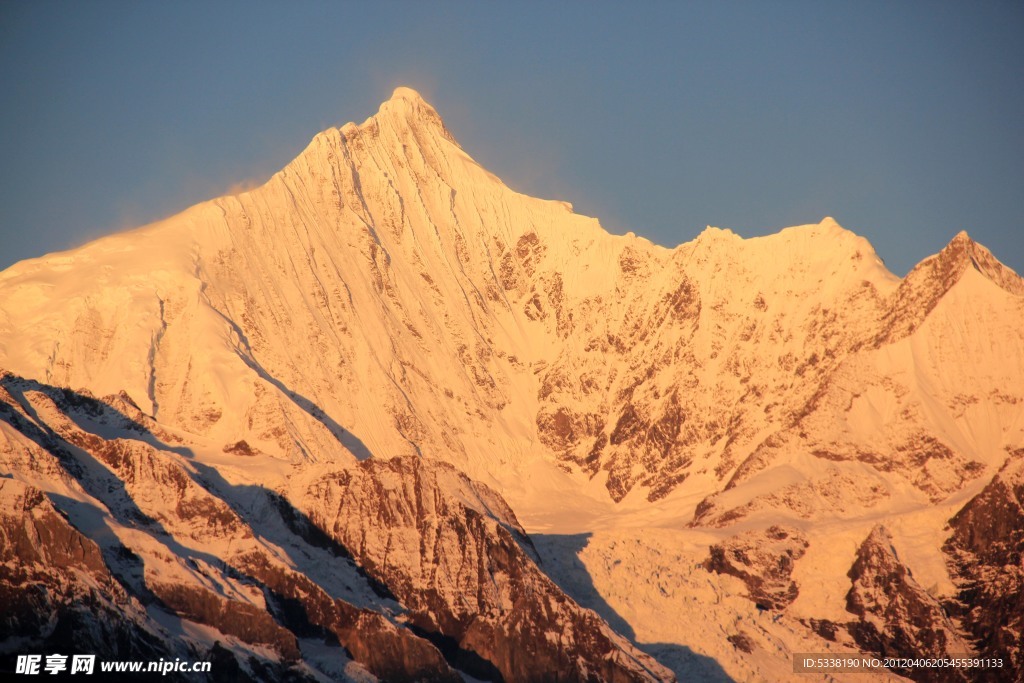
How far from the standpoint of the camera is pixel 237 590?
199875 mm

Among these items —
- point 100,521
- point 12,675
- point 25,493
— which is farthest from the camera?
point 100,521

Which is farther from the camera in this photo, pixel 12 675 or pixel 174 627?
pixel 174 627

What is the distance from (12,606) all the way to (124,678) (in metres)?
9.03

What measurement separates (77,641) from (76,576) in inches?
239

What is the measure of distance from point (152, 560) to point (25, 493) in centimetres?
1391

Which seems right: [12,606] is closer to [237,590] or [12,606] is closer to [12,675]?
[12,675]

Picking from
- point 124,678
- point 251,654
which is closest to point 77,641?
point 124,678

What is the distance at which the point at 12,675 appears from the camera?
172 m

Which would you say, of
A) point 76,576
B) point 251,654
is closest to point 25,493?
point 76,576

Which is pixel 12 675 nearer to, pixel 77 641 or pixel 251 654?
pixel 77 641

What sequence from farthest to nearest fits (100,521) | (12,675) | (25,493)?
(100,521)
(25,493)
(12,675)

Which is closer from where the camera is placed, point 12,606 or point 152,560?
point 12,606

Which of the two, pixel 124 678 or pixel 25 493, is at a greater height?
pixel 25 493

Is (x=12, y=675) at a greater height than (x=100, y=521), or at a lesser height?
lesser
